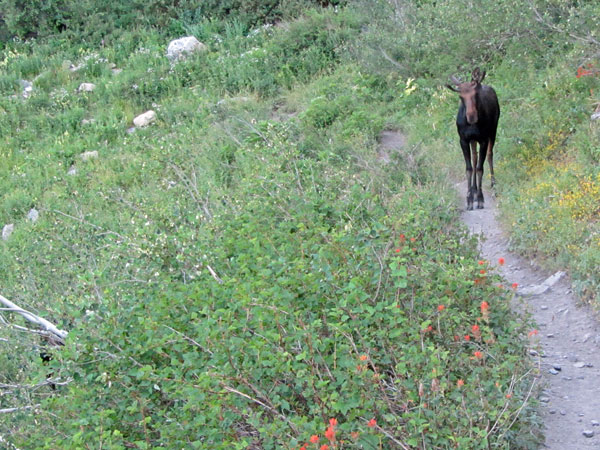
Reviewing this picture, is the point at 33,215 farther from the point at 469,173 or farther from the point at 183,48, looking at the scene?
the point at 469,173

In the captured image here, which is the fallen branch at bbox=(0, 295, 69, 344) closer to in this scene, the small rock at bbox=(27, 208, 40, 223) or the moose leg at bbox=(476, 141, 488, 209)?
the moose leg at bbox=(476, 141, 488, 209)

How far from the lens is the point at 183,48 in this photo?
63.1ft

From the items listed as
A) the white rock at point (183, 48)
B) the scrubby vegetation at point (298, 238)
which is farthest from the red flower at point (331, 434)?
the white rock at point (183, 48)

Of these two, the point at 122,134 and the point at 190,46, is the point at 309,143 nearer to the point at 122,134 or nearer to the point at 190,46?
the point at 122,134

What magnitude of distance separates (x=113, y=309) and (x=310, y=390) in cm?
164

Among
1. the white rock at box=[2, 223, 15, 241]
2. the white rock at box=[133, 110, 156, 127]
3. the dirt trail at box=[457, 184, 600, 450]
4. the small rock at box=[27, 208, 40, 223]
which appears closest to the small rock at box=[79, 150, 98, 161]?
the white rock at box=[133, 110, 156, 127]

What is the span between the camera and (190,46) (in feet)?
63.3

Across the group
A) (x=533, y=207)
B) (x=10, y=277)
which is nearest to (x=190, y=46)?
(x=10, y=277)

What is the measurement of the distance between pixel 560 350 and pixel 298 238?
243 cm

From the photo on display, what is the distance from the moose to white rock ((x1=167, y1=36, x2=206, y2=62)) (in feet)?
33.1

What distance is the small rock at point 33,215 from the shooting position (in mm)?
14023

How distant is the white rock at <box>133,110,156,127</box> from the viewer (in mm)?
16844

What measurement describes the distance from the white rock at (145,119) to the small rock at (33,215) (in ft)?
11.1

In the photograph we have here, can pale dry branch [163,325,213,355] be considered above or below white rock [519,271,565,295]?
above
